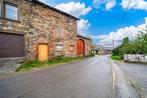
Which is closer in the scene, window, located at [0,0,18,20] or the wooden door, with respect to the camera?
window, located at [0,0,18,20]

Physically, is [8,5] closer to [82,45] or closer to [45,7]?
[45,7]

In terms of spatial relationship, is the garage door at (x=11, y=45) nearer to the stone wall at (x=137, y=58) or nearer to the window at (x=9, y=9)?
the window at (x=9, y=9)

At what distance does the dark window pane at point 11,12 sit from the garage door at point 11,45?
1655mm

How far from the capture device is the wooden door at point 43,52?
20.0 metres

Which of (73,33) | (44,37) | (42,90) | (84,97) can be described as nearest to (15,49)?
(44,37)

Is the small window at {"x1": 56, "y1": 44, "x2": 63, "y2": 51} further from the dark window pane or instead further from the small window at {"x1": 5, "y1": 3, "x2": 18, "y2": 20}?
the dark window pane

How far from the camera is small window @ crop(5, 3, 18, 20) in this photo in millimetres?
15336

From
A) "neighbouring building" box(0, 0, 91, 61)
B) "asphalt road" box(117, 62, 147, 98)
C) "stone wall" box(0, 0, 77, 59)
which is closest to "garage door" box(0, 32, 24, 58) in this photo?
"neighbouring building" box(0, 0, 91, 61)

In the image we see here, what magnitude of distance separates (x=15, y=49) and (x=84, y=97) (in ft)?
37.3

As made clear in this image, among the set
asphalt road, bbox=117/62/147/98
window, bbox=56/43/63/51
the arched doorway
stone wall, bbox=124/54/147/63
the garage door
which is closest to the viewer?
asphalt road, bbox=117/62/147/98

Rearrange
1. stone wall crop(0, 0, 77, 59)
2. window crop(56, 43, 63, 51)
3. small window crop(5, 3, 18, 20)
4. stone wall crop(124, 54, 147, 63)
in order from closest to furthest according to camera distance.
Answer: small window crop(5, 3, 18, 20) < stone wall crop(0, 0, 77, 59) < window crop(56, 43, 63, 51) < stone wall crop(124, 54, 147, 63)

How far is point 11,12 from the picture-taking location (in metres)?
15.7

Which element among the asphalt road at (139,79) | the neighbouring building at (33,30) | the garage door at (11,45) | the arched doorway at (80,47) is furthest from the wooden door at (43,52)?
the arched doorway at (80,47)

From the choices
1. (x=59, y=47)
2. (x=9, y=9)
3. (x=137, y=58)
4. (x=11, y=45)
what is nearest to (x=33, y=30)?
(x=9, y=9)
